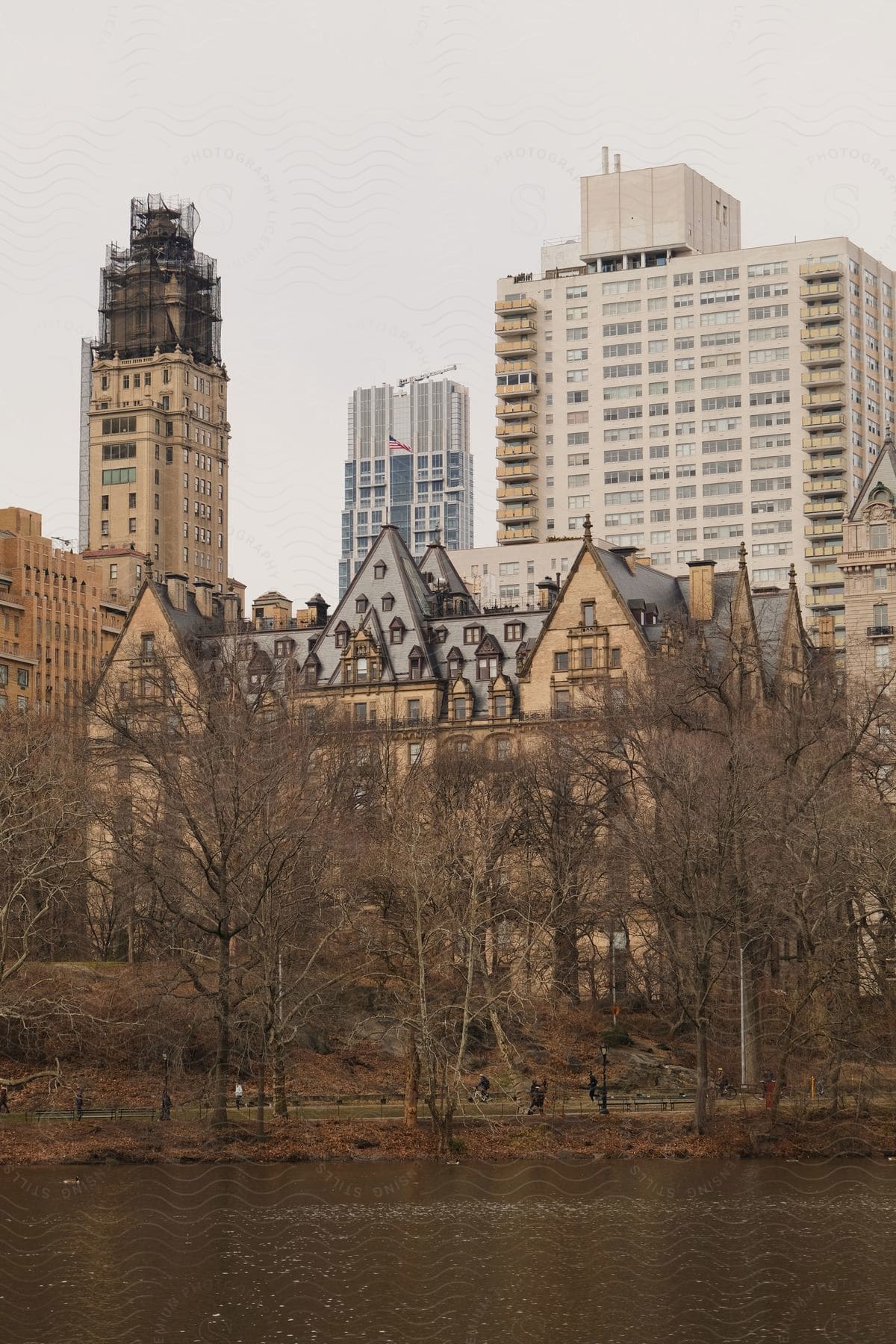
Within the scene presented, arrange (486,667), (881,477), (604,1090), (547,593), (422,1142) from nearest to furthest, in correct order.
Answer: (422,1142)
(604,1090)
(486,667)
(881,477)
(547,593)

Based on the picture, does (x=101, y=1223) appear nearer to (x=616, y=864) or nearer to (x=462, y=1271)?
(x=462, y=1271)

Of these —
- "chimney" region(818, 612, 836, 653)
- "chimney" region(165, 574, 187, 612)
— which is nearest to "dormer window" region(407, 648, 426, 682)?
"chimney" region(165, 574, 187, 612)

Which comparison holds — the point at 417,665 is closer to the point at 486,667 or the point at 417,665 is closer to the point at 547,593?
the point at 486,667

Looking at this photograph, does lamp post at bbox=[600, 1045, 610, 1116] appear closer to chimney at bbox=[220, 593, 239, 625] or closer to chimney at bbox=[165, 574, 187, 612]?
chimney at bbox=[165, 574, 187, 612]

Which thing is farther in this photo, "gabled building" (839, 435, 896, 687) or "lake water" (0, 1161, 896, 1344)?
"gabled building" (839, 435, 896, 687)

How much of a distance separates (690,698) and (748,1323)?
6082 centimetres

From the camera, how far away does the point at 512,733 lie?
14675cm

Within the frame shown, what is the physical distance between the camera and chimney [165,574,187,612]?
163 m

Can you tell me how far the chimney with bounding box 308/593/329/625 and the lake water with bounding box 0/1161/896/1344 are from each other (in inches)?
3519

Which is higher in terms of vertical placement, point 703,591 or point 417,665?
point 703,591

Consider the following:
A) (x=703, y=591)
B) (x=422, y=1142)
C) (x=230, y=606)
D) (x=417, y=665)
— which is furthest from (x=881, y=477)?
(x=422, y=1142)

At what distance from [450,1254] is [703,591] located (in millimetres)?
85532

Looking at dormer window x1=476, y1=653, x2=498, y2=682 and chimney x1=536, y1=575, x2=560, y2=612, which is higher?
chimney x1=536, y1=575, x2=560, y2=612

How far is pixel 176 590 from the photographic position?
538 feet
